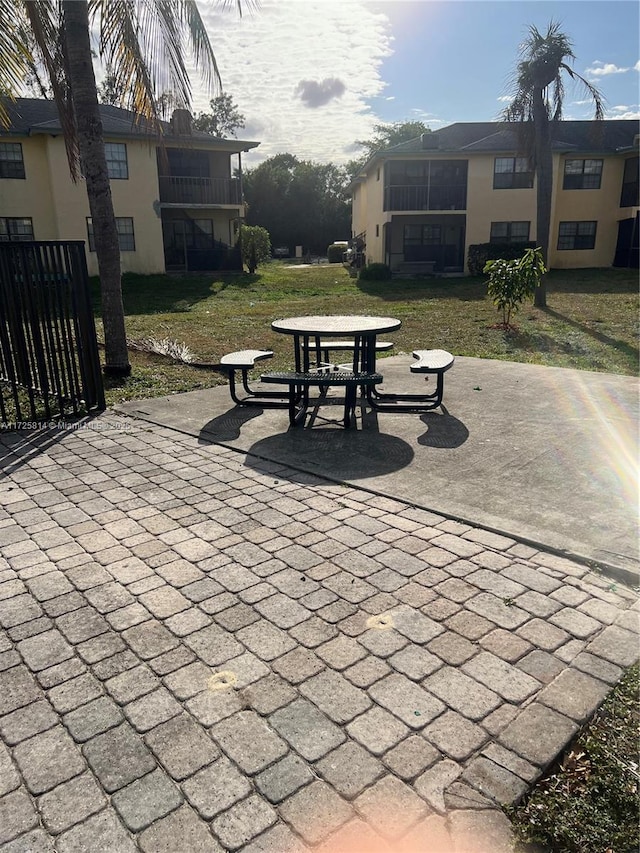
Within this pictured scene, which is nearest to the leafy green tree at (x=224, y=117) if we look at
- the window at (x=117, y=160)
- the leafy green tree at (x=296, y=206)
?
the leafy green tree at (x=296, y=206)

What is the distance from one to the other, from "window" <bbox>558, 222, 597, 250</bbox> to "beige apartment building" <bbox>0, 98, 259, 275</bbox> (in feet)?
52.8

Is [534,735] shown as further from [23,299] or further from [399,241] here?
[399,241]

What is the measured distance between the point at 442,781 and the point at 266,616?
121 centimetres

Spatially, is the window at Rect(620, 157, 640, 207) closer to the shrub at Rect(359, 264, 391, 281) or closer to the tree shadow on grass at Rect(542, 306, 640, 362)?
the shrub at Rect(359, 264, 391, 281)

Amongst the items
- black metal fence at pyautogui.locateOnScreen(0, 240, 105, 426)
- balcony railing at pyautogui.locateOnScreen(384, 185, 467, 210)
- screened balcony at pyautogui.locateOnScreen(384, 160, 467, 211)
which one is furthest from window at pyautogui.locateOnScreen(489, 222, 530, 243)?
black metal fence at pyautogui.locateOnScreen(0, 240, 105, 426)

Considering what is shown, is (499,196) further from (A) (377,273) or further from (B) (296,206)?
(B) (296,206)

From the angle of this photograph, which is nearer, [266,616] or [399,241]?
[266,616]

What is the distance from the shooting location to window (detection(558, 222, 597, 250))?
29.6m

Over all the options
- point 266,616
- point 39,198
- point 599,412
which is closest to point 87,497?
point 266,616

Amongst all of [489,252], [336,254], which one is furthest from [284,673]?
[336,254]

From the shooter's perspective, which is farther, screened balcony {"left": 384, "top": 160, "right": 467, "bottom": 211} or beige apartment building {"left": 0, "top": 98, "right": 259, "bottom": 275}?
screened balcony {"left": 384, "top": 160, "right": 467, "bottom": 211}

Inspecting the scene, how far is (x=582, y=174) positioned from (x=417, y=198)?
846cm

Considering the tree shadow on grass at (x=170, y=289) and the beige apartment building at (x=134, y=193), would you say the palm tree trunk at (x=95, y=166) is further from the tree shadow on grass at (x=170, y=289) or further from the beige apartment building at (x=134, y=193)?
the beige apartment building at (x=134, y=193)

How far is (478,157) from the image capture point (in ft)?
91.9
